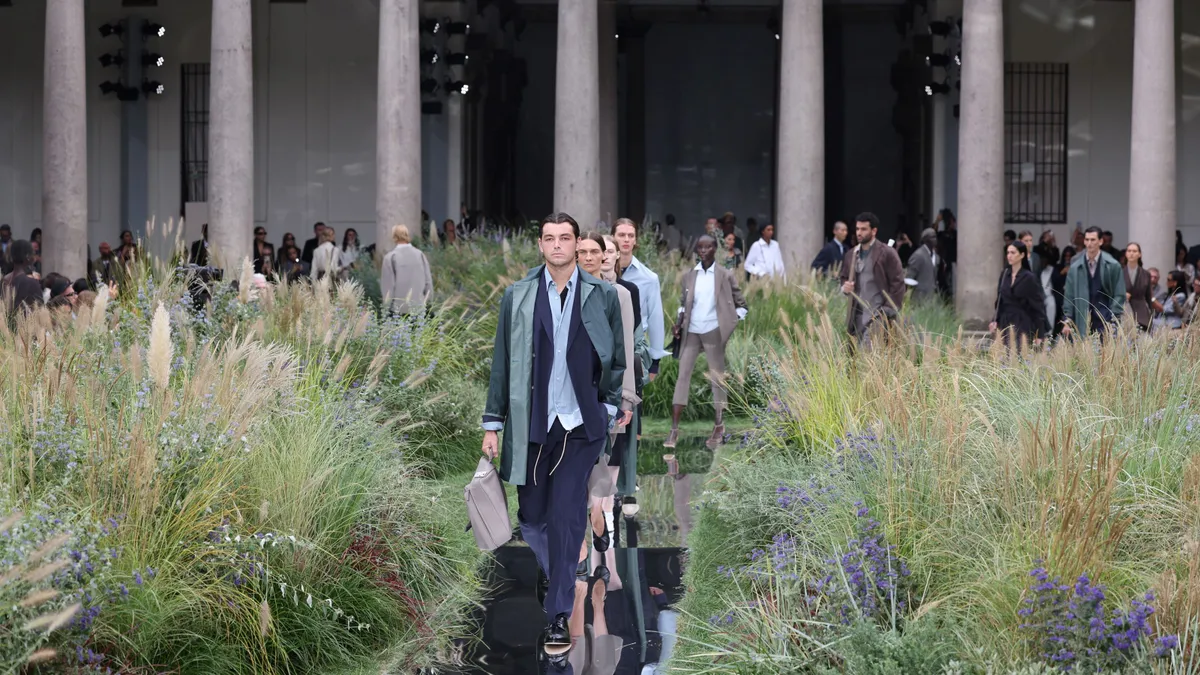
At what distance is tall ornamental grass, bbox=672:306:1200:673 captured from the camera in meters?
4.91

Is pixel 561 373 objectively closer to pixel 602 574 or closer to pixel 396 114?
pixel 602 574

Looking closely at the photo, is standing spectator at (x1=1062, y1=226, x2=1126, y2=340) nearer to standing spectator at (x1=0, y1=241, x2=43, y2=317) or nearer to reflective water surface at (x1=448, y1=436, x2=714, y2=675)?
reflective water surface at (x1=448, y1=436, x2=714, y2=675)

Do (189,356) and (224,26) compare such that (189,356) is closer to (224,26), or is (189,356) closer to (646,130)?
(224,26)

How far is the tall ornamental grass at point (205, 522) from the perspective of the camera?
17.1ft

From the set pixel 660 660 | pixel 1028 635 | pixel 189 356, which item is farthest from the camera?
pixel 189 356

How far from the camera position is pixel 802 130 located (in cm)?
2067

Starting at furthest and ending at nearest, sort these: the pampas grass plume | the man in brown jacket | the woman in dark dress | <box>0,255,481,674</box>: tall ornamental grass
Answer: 1. the woman in dark dress
2. the man in brown jacket
3. the pampas grass plume
4. <box>0,255,481,674</box>: tall ornamental grass

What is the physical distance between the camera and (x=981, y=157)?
790 inches

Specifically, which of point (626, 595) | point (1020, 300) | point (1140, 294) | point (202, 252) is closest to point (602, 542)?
point (626, 595)

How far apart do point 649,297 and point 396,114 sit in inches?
464

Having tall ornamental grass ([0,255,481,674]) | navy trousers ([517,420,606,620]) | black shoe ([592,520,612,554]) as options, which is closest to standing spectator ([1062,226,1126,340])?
black shoe ([592,520,612,554])

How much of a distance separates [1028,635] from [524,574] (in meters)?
3.70

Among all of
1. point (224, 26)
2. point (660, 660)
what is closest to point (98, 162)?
point (224, 26)

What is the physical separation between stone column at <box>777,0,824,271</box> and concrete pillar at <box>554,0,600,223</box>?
2.57 meters
